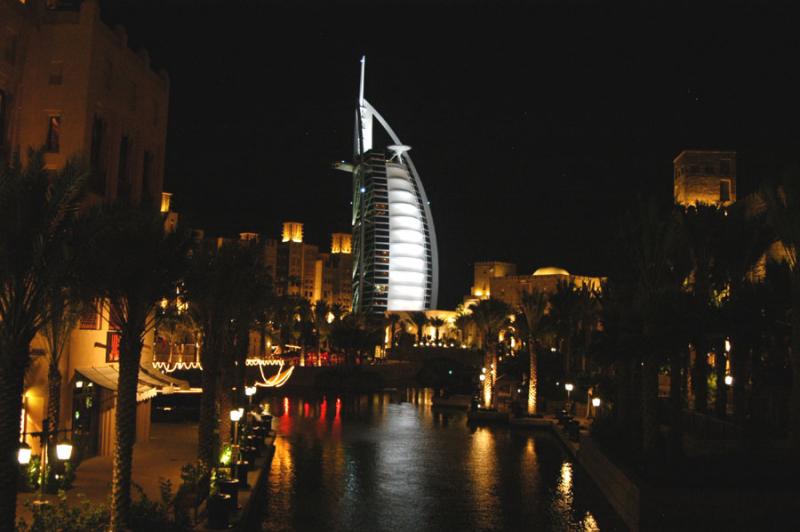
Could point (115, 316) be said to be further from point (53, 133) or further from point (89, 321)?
point (53, 133)

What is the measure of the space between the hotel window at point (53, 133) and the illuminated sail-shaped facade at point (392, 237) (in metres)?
108

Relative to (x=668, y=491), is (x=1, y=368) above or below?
above

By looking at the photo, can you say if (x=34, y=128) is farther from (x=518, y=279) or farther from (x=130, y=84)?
(x=518, y=279)

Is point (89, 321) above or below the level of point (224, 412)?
above

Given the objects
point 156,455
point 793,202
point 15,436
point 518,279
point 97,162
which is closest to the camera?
point 15,436

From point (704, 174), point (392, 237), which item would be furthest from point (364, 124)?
point (704, 174)

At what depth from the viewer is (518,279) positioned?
5925 inches

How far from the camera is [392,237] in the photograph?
5074 inches

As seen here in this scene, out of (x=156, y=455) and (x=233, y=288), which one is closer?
(x=233, y=288)

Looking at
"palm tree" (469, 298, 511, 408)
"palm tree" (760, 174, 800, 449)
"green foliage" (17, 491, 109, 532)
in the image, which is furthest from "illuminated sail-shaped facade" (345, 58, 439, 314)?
"green foliage" (17, 491, 109, 532)

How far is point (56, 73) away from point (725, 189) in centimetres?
5293

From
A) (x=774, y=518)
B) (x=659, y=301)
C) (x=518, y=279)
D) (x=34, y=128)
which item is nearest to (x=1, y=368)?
(x=34, y=128)

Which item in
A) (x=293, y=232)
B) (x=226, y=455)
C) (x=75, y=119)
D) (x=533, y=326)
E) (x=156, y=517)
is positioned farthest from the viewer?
(x=293, y=232)

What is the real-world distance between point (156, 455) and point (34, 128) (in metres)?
9.79
